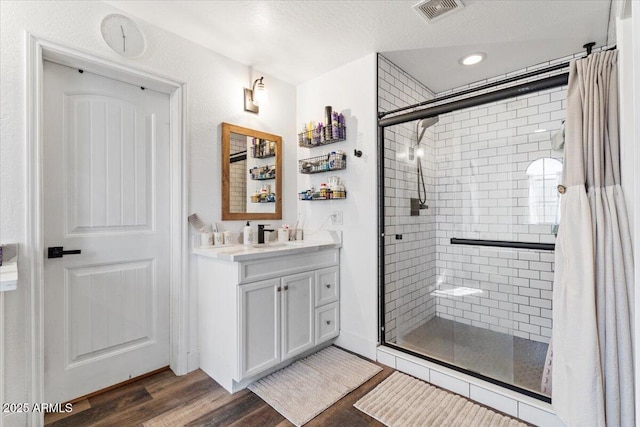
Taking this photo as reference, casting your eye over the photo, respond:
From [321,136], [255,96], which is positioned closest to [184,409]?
[321,136]

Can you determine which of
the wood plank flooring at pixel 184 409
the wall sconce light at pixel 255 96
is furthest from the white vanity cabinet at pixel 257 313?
the wall sconce light at pixel 255 96

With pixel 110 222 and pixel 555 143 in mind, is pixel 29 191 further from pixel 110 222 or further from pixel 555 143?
pixel 555 143

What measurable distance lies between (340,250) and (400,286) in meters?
0.62

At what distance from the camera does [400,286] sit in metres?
2.66

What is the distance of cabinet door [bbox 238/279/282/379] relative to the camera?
1952 millimetres

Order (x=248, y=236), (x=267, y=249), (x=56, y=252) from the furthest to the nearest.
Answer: (x=248, y=236), (x=267, y=249), (x=56, y=252)

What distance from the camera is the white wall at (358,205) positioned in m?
2.47

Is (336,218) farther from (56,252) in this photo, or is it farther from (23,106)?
(23,106)

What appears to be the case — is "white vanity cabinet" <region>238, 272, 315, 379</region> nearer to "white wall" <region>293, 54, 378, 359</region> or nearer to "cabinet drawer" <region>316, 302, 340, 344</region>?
"cabinet drawer" <region>316, 302, 340, 344</region>

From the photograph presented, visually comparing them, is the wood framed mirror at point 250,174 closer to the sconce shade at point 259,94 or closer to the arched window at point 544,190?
the sconce shade at point 259,94

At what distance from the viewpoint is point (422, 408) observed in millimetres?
1819

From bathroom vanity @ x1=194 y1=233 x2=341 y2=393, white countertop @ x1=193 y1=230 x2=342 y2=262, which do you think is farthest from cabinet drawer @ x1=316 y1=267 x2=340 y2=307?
white countertop @ x1=193 y1=230 x2=342 y2=262

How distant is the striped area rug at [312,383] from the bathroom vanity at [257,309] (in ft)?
0.31

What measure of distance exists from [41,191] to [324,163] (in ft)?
6.30
